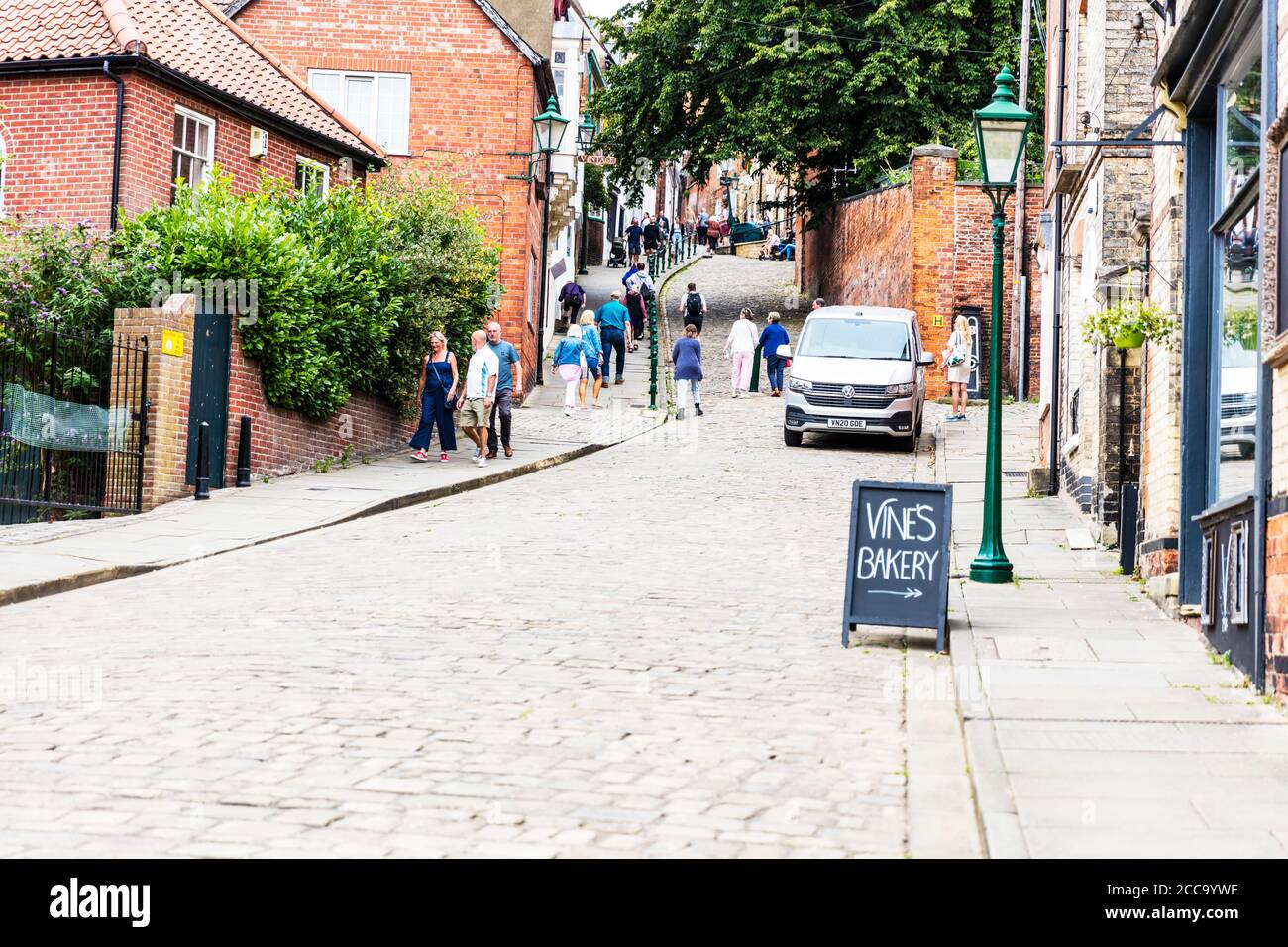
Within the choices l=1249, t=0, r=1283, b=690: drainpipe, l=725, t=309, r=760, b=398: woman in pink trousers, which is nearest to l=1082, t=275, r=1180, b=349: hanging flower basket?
l=1249, t=0, r=1283, b=690: drainpipe

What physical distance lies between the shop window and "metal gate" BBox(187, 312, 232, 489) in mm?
11016

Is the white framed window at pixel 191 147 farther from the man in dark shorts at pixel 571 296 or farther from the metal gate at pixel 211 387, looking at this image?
the man in dark shorts at pixel 571 296

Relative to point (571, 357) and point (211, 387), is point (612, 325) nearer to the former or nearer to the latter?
point (571, 357)

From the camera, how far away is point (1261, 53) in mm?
8781

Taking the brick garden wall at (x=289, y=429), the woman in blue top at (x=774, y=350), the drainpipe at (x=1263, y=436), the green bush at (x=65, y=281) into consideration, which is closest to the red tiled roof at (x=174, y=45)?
the green bush at (x=65, y=281)

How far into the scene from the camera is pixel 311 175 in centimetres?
2561

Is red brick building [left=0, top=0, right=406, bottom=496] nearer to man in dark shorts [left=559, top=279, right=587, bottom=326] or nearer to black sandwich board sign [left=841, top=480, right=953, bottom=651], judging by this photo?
black sandwich board sign [left=841, top=480, right=953, bottom=651]

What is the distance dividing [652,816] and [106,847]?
6.06 feet

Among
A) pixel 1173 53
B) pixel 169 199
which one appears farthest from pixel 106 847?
pixel 169 199

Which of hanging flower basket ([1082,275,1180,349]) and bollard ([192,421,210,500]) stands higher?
hanging flower basket ([1082,275,1180,349])

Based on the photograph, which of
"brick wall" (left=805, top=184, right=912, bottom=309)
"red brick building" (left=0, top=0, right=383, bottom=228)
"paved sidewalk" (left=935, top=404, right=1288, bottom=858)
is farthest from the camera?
"brick wall" (left=805, top=184, right=912, bottom=309)

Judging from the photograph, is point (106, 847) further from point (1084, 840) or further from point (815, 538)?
point (815, 538)

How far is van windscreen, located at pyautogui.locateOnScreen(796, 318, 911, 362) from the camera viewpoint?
23547mm

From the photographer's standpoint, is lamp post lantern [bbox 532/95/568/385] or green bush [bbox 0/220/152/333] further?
lamp post lantern [bbox 532/95/568/385]
